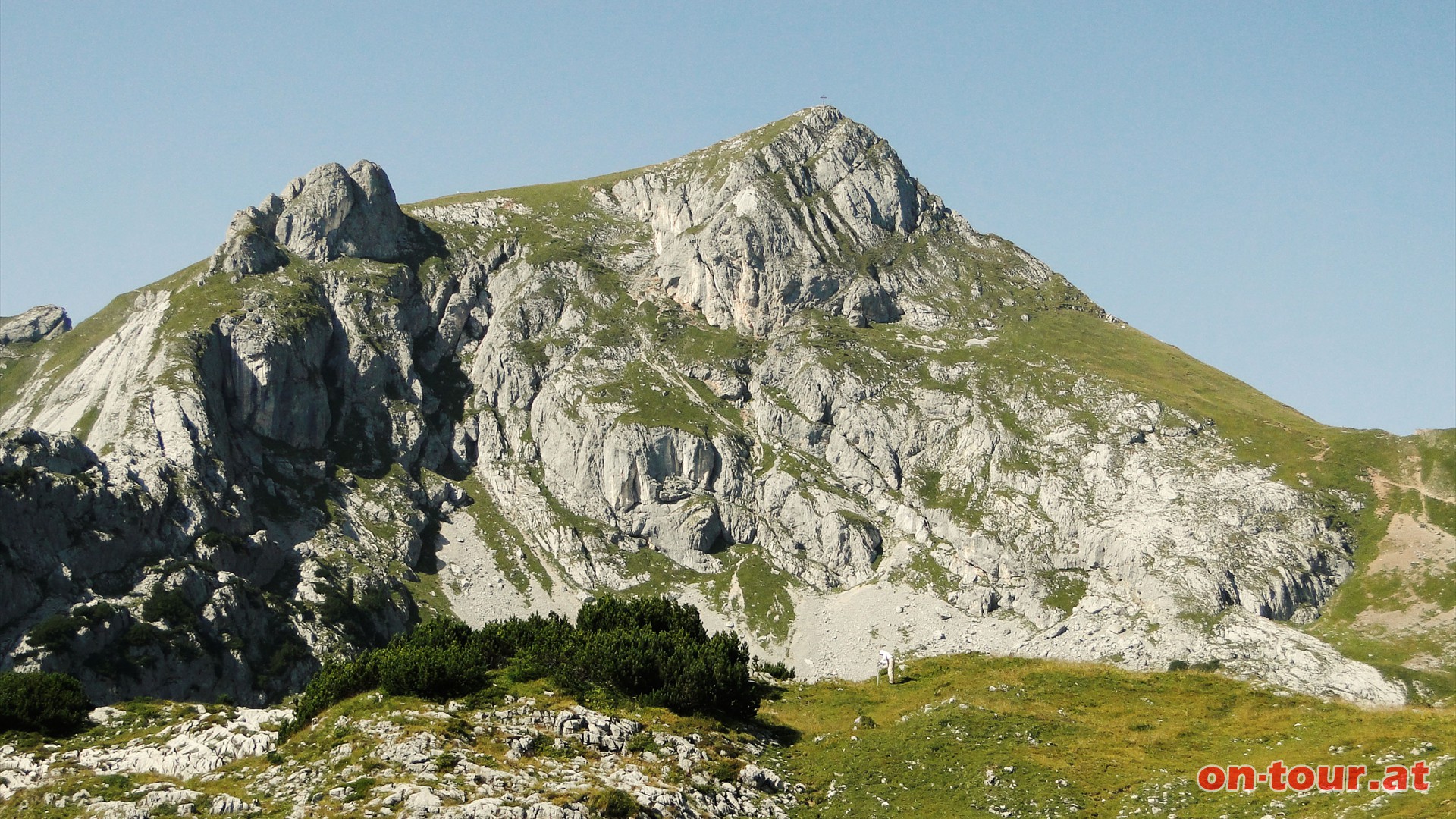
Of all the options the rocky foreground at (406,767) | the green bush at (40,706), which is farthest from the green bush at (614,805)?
the green bush at (40,706)

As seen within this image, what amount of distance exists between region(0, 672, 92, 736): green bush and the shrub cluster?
35.9 ft

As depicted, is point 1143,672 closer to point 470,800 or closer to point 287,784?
point 470,800

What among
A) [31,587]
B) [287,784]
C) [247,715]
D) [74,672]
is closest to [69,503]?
[31,587]

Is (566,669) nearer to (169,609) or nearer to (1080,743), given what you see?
(1080,743)

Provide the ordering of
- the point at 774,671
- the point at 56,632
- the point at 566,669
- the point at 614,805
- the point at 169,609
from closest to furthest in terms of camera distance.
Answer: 1. the point at 614,805
2. the point at 566,669
3. the point at 774,671
4. the point at 56,632
5. the point at 169,609

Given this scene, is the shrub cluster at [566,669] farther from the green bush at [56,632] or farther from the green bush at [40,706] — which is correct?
the green bush at [56,632]

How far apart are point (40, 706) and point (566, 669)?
26150 millimetres

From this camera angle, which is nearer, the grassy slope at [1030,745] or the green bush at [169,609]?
the grassy slope at [1030,745]

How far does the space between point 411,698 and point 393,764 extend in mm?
7665

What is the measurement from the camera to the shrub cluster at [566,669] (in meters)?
56.8

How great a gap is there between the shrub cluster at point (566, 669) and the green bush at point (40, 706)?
10952 mm

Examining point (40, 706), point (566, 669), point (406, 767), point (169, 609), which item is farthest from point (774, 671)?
point (169, 609)

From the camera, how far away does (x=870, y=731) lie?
60.3 meters

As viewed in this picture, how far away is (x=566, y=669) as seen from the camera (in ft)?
201
